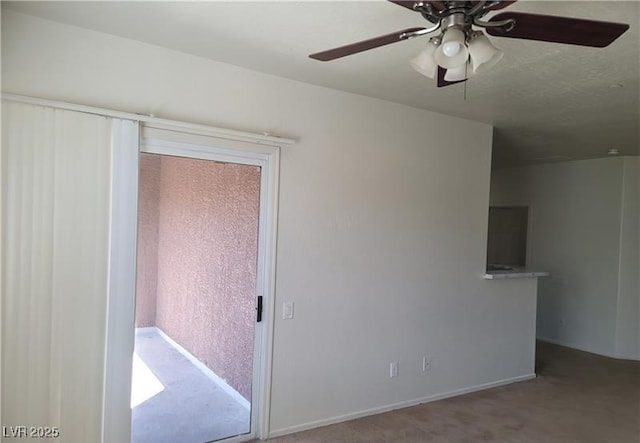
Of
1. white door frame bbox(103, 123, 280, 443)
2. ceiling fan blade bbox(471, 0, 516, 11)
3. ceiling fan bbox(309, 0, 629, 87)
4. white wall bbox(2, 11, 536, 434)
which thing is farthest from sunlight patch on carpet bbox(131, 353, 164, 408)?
ceiling fan blade bbox(471, 0, 516, 11)

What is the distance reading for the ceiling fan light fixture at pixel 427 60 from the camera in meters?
1.72

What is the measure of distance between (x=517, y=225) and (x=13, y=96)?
6786mm

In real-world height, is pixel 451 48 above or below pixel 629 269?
above

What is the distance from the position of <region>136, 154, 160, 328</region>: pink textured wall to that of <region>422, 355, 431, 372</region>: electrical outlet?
7.85 feet

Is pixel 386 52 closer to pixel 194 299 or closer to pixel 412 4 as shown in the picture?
pixel 412 4

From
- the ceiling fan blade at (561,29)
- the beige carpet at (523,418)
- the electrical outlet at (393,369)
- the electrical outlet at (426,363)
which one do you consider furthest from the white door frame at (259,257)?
the ceiling fan blade at (561,29)

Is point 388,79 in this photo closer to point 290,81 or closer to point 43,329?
point 290,81

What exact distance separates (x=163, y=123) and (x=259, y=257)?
1118 mm

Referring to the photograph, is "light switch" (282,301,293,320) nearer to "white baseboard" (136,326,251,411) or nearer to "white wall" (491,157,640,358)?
"white baseboard" (136,326,251,411)

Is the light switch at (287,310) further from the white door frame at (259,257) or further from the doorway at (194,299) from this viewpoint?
the doorway at (194,299)

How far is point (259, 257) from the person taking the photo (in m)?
3.12

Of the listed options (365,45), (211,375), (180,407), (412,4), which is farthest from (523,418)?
(412,4)

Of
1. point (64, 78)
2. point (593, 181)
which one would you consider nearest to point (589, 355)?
point (593, 181)

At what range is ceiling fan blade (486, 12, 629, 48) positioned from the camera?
1.50 m
